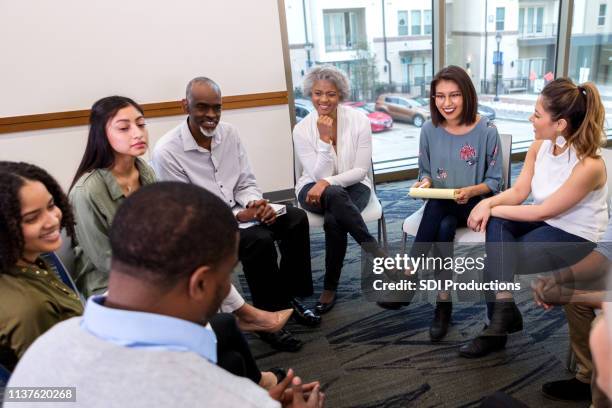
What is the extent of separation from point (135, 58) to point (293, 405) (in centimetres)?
300

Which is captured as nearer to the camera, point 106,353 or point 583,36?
point 106,353

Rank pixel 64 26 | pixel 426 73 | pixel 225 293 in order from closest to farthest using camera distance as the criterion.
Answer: pixel 225 293 < pixel 64 26 < pixel 426 73

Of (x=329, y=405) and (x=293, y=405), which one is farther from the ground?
(x=293, y=405)

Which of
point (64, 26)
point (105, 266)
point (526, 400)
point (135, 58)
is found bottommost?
point (526, 400)

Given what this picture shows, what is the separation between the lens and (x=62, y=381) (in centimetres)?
75

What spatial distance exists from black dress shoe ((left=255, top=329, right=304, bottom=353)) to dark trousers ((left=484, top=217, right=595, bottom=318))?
35.6 inches

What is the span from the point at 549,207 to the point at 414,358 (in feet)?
2.85

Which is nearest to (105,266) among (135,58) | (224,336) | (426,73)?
(224,336)

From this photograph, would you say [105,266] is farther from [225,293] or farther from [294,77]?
[294,77]

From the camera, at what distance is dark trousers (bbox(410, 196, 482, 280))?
230 cm

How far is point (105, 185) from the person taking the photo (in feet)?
6.11

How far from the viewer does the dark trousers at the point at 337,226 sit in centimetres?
251

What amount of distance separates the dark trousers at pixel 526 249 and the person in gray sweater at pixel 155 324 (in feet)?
5.08

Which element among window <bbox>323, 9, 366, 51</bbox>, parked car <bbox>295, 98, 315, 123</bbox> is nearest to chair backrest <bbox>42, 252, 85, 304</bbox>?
parked car <bbox>295, 98, 315, 123</bbox>
